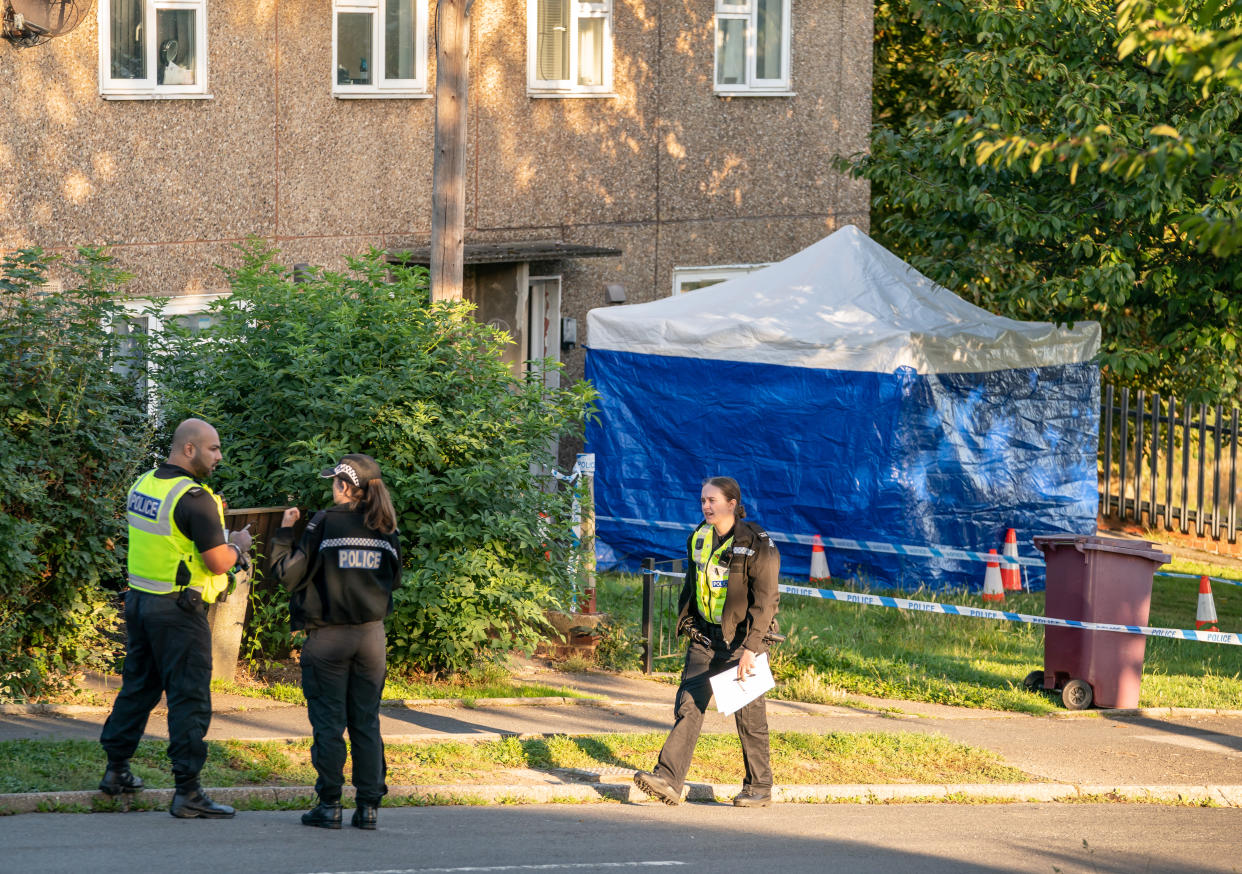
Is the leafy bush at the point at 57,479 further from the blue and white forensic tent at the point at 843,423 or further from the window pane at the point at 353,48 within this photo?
the window pane at the point at 353,48

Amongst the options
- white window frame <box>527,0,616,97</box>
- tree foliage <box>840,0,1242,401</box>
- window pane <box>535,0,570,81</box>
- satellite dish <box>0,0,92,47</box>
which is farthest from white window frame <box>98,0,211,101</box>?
tree foliage <box>840,0,1242,401</box>

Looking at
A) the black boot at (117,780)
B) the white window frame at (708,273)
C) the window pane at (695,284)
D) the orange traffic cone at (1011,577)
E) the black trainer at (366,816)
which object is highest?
the white window frame at (708,273)

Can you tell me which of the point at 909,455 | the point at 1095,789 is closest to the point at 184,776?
the point at 1095,789

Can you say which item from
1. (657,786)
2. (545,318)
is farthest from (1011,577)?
(657,786)

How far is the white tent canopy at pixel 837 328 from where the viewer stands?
Result: 14914 millimetres

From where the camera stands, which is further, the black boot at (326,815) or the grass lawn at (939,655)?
the grass lawn at (939,655)

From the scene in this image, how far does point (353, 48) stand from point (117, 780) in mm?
10320

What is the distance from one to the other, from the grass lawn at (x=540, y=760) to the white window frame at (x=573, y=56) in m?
9.29

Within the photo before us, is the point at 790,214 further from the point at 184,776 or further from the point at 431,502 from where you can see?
the point at 184,776

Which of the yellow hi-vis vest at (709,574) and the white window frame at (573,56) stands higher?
the white window frame at (573,56)

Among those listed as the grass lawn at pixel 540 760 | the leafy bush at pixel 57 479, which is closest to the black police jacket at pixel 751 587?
the grass lawn at pixel 540 760

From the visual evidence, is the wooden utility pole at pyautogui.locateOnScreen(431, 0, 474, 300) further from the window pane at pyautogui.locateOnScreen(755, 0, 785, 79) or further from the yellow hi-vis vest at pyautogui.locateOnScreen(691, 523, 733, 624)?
the window pane at pyautogui.locateOnScreen(755, 0, 785, 79)

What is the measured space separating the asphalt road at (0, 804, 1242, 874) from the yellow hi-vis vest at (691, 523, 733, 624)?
1.06 metres

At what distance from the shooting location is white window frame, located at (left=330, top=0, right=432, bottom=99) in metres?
15.5
